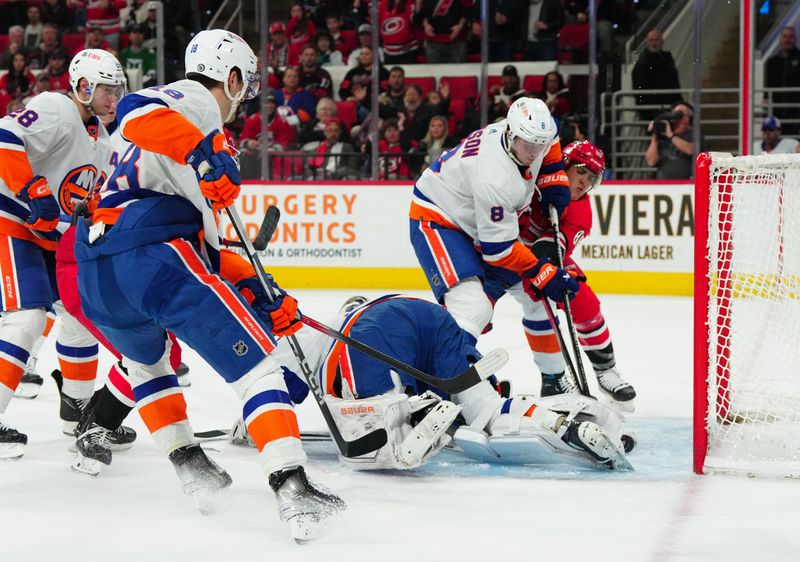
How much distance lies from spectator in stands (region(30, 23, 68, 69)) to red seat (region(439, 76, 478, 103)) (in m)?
3.40

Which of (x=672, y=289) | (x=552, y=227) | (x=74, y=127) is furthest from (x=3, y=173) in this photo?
(x=672, y=289)

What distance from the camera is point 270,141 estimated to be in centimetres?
801

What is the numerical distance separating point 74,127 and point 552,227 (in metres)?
1.65

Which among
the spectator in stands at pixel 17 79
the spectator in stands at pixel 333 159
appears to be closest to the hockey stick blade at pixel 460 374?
the spectator in stands at pixel 333 159

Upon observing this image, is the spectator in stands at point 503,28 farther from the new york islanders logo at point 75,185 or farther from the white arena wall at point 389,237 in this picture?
the new york islanders logo at point 75,185

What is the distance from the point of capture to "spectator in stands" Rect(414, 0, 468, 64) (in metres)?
8.02

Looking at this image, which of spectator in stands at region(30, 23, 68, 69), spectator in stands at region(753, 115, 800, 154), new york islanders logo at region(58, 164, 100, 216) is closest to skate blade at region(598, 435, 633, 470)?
new york islanders logo at region(58, 164, 100, 216)

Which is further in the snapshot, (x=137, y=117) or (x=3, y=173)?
(x=3, y=173)

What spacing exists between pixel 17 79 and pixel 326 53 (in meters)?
2.57

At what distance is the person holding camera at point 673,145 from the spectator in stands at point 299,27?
2.83 meters

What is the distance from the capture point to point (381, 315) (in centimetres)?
312

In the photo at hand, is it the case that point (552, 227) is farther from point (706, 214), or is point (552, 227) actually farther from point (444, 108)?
point (444, 108)

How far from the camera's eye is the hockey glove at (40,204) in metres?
3.32

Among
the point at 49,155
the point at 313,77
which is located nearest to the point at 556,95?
the point at 313,77
